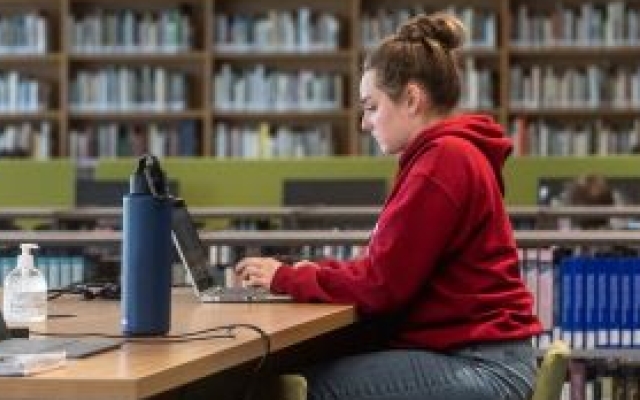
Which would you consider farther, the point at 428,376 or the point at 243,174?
the point at 243,174

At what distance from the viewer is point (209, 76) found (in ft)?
30.3

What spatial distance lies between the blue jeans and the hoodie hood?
0.37m

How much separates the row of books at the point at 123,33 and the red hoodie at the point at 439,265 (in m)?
6.89

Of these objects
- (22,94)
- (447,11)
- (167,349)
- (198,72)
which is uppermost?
(447,11)

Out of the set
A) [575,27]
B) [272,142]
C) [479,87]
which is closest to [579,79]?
[575,27]

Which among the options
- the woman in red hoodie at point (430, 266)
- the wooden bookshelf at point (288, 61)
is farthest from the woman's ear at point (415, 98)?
the wooden bookshelf at point (288, 61)

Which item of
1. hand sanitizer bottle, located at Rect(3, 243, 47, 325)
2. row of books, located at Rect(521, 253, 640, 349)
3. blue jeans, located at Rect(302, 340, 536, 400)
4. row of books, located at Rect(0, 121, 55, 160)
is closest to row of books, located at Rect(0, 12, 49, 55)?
row of books, located at Rect(0, 121, 55, 160)

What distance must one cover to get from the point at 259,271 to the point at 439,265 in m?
0.35

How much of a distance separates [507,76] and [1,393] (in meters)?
7.65

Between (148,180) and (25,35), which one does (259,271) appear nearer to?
(148,180)

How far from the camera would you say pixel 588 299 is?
13.6ft

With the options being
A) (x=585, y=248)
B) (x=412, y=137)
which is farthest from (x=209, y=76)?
(x=412, y=137)

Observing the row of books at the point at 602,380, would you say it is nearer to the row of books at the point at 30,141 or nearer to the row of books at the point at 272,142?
the row of books at the point at 272,142

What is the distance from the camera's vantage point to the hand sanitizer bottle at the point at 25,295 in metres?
2.38
